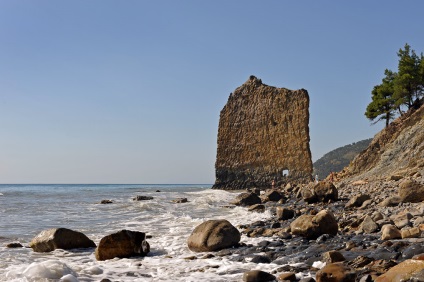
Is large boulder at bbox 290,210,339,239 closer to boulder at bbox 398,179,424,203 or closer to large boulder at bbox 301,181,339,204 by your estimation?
boulder at bbox 398,179,424,203

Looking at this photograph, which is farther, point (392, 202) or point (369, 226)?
point (392, 202)

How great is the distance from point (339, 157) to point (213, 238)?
106 metres

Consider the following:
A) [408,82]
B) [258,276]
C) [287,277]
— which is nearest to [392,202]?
[287,277]

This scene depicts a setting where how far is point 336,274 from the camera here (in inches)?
239

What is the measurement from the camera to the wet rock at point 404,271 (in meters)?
5.28

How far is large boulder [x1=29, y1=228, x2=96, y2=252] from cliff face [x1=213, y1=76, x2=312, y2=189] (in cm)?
4358

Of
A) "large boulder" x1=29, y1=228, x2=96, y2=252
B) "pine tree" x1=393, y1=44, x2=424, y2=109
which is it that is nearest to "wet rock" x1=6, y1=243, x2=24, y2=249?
"large boulder" x1=29, y1=228, x2=96, y2=252

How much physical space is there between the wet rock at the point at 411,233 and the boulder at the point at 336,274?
2.27 metres

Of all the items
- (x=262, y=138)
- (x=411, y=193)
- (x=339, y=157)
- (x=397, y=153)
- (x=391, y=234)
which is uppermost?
(x=262, y=138)

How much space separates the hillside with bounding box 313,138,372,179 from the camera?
4008 inches

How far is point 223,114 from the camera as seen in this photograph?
58.1 m

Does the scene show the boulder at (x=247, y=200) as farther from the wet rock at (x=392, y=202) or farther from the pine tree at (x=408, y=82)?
the pine tree at (x=408, y=82)

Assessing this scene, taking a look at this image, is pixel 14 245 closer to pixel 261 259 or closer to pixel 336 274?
pixel 261 259

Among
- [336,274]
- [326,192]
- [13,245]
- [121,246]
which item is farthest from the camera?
[326,192]
